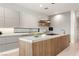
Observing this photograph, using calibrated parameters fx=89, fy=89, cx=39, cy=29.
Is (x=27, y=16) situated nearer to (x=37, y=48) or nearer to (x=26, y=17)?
(x=26, y=17)

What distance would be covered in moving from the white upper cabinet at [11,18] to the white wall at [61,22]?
3.63m

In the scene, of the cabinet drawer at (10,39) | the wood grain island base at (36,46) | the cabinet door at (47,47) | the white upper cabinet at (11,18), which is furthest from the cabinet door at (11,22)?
the cabinet door at (47,47)

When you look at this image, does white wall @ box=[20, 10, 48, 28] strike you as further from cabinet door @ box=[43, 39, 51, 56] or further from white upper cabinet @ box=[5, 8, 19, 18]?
cabinet door @ box=[43, 39, 51, 56]

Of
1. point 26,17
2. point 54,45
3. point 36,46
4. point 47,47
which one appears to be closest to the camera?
point 36,46

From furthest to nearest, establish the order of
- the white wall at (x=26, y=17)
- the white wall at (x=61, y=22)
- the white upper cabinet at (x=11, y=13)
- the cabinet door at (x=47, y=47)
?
1. the white wall at (x=61, y=22)
2. the white wall at (x=26, y=17)
3. the white upper cabinet at (x=11, y=13)
4. the cabinet door at (x=47, y=47)

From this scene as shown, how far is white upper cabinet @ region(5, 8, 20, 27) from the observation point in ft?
12.7

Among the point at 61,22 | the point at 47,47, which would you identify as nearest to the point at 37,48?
the point at 47,47

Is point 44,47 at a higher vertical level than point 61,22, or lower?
lower

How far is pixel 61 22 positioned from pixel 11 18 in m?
4.04

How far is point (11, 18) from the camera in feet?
13.3

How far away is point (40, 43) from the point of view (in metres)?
2.47

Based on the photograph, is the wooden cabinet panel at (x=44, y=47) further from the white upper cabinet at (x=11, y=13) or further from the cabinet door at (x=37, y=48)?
the white upper cabinet at (x=11, y=13)

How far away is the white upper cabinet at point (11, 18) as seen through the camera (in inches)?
153

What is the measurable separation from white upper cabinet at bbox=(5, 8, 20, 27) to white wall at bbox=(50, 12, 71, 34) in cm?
363
